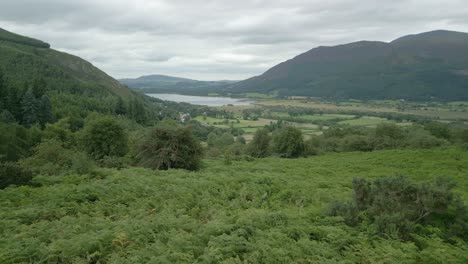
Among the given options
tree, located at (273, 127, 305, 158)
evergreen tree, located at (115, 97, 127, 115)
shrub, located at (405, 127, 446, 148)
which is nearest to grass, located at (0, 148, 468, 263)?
tree, located at (273, 127, 305, 158)

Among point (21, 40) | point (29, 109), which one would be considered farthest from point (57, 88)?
point (21, 40)

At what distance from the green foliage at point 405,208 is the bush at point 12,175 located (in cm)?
1425

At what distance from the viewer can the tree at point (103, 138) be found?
3500cm

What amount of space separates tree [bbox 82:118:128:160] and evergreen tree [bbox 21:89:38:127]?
103ft

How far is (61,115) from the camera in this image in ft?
227

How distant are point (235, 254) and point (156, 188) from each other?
8.73 m

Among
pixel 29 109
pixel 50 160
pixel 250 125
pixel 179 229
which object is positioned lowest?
pixel 250 125

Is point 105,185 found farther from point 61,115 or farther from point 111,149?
point 61,115

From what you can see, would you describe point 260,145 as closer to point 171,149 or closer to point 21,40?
point 171,149

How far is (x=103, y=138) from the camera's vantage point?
1382 inches

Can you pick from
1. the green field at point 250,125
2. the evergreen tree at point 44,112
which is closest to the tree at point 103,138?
the evergreen tree at point 44,112

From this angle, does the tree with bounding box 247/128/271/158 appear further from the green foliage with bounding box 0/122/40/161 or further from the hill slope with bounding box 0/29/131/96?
the hill slope with bounding box 0/29/131/96

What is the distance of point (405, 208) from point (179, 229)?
7644 millimetres

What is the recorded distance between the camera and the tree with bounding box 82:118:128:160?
3500 cm
